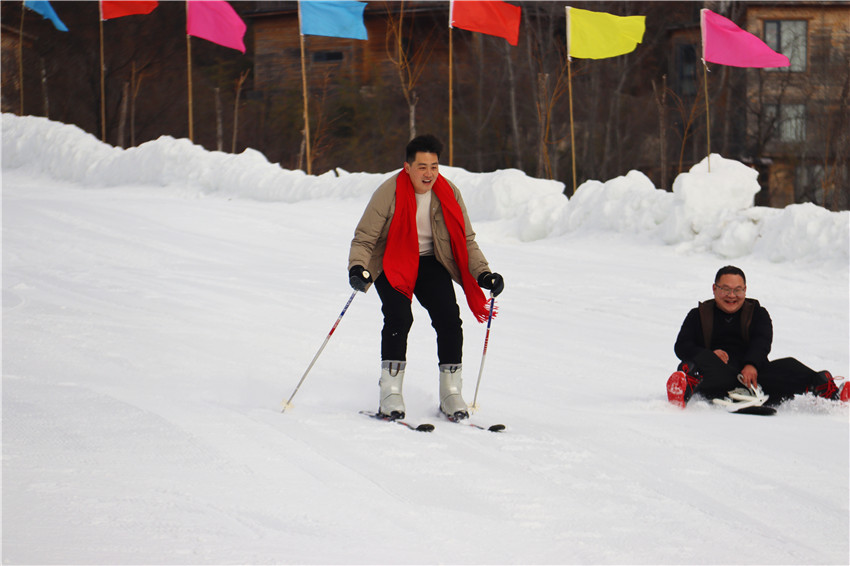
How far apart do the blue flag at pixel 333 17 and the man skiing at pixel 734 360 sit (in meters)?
11.3

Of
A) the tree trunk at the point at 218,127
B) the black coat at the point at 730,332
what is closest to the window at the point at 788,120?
the tree trunk at the point at 218,127

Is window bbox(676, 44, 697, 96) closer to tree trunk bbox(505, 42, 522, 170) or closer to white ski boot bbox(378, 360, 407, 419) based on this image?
tree trunk bbox(505, 42, 522, 170)

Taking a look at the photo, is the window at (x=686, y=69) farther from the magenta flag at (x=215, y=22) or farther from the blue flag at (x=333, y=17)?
the magenta flag at (x=215, y=22)

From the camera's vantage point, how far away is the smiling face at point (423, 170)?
14.9 ft

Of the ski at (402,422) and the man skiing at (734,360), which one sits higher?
the man skiing at (734,360)

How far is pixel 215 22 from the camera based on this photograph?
16.5m

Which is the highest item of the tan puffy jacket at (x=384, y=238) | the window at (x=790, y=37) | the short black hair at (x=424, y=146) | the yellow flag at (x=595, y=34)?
the window at (x=790, y=37)

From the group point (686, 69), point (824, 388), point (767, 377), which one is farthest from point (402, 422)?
point (686, 69)

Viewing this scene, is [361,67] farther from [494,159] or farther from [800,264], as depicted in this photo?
[800,264]

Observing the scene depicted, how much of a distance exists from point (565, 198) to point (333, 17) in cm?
528

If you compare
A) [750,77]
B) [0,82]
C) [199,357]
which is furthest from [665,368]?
[0,82]

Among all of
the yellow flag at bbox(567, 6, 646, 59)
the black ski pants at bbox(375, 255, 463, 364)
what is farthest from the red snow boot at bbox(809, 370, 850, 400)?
the yellow flag at bbox(567, 6, 646, 59)

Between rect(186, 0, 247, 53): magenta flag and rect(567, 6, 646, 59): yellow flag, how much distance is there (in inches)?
228

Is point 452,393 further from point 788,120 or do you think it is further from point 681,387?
point 788,120
